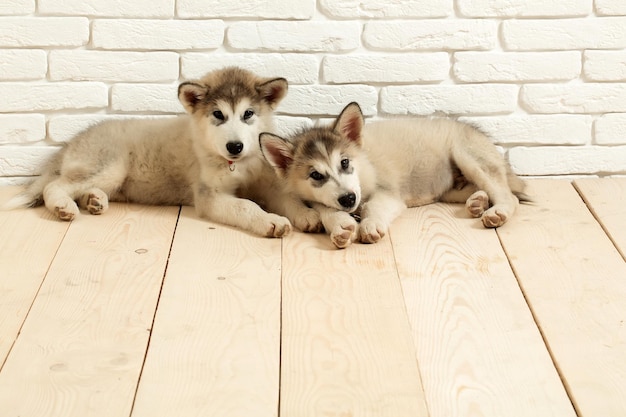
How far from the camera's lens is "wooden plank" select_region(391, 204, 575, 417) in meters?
2.65

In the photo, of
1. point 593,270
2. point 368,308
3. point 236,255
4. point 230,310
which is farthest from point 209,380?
point 593,270

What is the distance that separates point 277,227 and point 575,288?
1196 millimetres

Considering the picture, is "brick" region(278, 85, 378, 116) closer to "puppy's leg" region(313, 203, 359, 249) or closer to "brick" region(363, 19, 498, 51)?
"brick" region(363, 19, 498, 51)

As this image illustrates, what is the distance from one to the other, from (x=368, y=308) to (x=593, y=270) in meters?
0.92

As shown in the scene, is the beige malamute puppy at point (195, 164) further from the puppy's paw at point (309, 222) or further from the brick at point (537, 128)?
the brick at point (537, 128)

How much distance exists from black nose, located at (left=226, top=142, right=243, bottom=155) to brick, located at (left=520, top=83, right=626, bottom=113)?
140 cm

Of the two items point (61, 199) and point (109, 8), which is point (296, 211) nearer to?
point (61, 199)

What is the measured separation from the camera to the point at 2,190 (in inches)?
172

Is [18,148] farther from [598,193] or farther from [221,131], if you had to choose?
[598,193]

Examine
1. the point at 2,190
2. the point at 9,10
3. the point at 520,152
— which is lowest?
the point at 2,190

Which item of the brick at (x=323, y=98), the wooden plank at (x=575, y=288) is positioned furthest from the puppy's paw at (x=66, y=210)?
the wooden plank at (x=575, y=288)

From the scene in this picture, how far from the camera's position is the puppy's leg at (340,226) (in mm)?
3699

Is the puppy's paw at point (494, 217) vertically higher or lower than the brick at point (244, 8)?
lower

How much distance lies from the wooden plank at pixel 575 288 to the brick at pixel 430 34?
0.74 m
